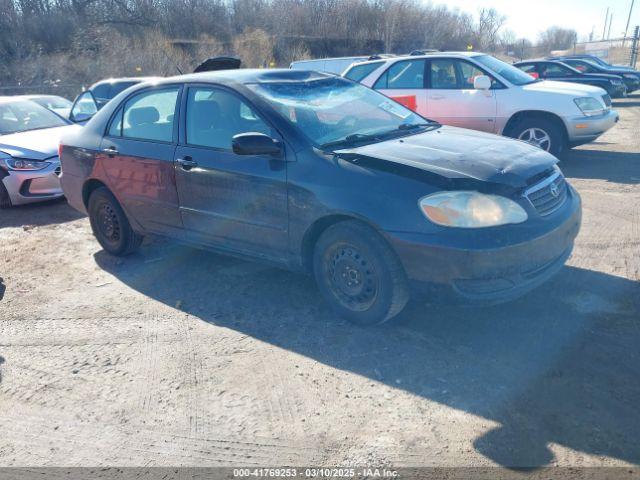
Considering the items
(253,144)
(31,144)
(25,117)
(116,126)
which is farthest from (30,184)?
(253,144)

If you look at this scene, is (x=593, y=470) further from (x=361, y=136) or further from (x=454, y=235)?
(x=361, y=136)

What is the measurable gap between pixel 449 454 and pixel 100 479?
167 centimetres

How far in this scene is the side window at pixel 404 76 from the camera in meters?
9.49

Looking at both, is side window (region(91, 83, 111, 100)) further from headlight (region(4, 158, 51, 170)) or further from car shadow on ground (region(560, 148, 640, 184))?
car shadow on ground (region(560, 148, 640, 184))

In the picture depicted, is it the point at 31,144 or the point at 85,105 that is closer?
the point at 31,144

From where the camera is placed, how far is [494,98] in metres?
8.76

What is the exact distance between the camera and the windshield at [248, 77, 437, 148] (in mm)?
4121

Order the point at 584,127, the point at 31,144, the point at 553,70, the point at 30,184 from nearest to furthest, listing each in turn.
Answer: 1. the point at 30,184
2. the point at 31,144
3. the point at 584,127
4. the point at 553,70

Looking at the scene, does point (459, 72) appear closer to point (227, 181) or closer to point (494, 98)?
point (494, 98)

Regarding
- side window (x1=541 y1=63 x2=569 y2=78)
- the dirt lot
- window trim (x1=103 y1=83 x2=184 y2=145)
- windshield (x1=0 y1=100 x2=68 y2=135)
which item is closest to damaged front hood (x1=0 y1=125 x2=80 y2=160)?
windshield (x1=0 y1=100 x2=68 y2=135)

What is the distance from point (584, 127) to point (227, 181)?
20.9 feet

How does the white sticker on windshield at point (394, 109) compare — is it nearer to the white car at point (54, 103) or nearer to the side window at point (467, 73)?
the side window at point (467, 73)

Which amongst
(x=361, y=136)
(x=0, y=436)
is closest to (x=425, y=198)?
(x=361, y=136)

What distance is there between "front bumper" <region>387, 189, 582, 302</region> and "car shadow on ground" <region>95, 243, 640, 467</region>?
0.37m
